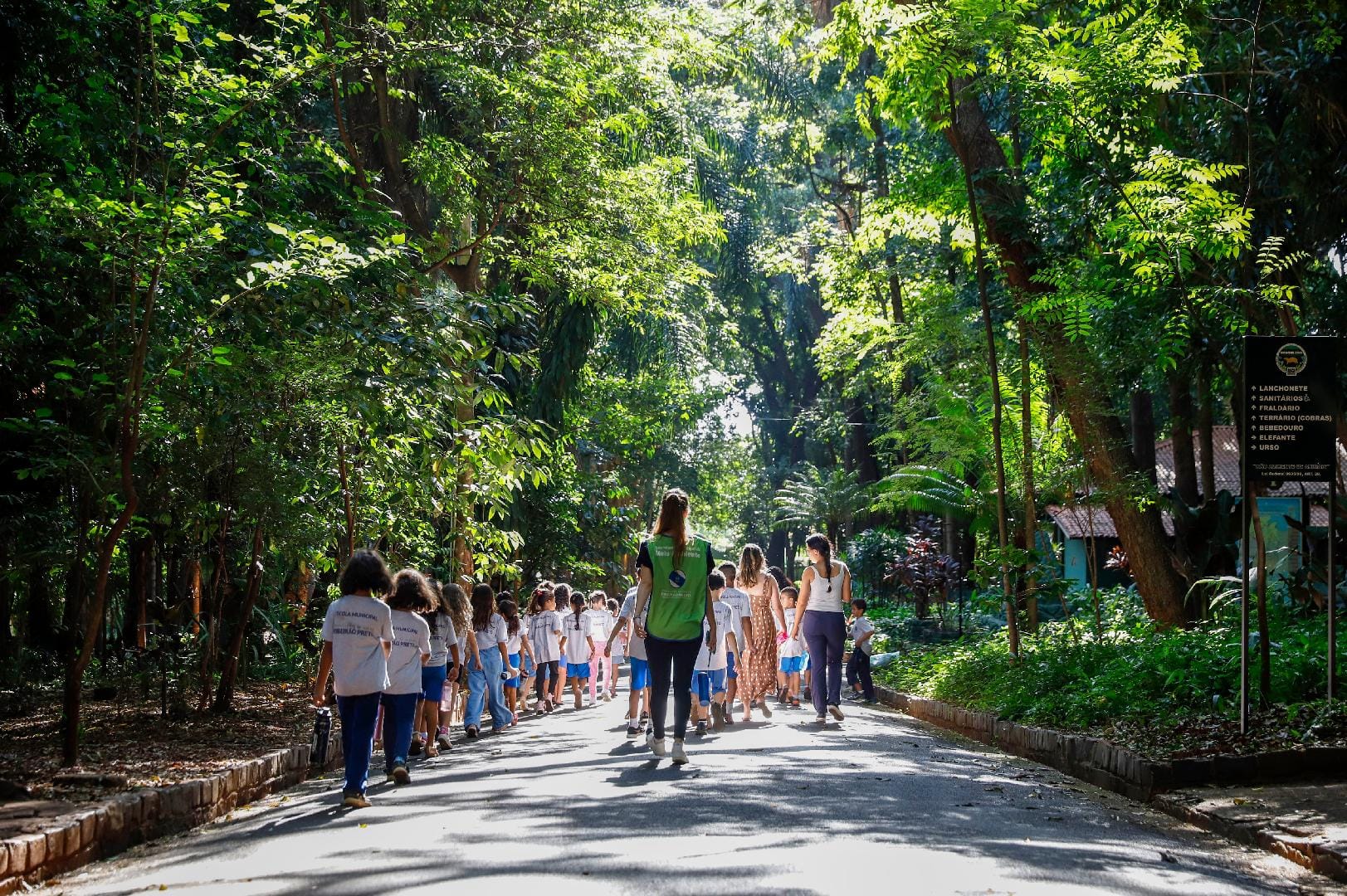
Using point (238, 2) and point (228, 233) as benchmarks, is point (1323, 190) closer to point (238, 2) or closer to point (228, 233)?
point (228, 233)

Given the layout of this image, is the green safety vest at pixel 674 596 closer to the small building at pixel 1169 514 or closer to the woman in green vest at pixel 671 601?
the woman in green vest at pixel 671 601

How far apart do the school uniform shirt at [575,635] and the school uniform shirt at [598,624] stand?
0.27m

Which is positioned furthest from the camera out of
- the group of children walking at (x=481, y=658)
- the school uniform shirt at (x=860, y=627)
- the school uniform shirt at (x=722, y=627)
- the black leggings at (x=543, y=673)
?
the black leggings at (x=543, y=673)

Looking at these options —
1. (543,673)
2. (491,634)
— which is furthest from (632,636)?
(543,673)

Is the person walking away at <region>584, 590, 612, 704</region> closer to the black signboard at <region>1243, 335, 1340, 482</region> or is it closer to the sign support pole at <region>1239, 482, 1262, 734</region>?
the sign support pole at <region>1239, 482, 1262, 734</region>

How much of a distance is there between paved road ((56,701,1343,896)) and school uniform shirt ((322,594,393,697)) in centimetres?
88

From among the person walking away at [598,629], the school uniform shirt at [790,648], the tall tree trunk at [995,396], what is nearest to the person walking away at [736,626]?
the school uniform shirt at [790,648]

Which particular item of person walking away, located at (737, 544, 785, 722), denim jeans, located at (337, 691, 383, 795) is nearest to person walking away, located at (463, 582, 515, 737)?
person walking away, located at (737, 544, 785, 722)

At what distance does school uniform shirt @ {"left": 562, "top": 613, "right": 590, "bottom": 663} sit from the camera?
67.4 feet

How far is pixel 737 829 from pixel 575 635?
1307 cm

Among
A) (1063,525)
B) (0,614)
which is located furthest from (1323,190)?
(1063,525)

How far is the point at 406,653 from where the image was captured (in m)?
11.0

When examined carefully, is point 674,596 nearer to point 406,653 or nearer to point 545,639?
point 406,653

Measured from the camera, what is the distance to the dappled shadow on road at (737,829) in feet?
21.1
